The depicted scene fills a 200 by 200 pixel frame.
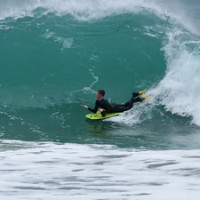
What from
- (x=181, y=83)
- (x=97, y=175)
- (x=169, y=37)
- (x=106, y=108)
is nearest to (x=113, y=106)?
(x=106, y=108)

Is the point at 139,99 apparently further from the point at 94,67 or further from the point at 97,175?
the point at 97,175

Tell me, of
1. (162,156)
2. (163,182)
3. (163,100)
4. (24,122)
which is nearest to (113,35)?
(163,100)

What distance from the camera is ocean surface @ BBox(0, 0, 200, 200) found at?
22.2ft

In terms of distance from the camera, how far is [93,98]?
15172mm

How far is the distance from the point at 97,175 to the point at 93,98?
815 centimetres

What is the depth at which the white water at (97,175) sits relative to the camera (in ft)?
19.9

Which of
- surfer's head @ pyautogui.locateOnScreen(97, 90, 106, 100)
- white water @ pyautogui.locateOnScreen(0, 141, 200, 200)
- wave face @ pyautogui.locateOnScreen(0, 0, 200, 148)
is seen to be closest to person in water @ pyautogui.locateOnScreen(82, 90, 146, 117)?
surfer's head @ pyautogui.locateOnScreen(97, 90, 106, 100)

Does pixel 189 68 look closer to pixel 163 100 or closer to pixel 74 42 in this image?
pixel 163 100

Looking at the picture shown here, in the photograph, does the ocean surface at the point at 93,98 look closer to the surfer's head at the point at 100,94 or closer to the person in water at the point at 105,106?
the person in water at the point at 105,106

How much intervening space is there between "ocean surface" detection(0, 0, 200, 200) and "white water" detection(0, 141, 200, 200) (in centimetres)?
1

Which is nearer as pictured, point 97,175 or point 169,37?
point 97,175

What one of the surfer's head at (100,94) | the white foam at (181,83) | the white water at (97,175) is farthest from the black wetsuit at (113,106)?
the white water at (97,175)

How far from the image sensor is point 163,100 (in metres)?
14.8

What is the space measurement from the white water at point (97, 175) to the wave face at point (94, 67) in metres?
2.55
